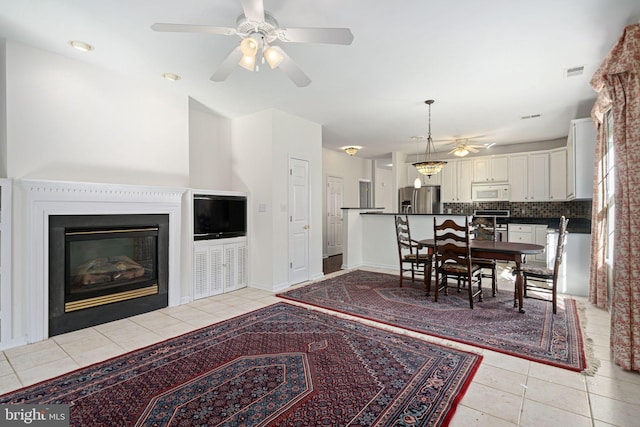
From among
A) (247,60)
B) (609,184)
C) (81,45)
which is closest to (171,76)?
(81,45)

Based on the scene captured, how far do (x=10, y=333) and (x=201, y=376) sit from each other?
74.1 inches

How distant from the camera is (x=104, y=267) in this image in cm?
334

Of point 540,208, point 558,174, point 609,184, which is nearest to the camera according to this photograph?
point 609,184

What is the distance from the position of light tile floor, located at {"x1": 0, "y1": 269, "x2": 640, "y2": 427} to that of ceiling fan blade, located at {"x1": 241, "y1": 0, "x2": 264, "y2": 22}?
2617 millimetres

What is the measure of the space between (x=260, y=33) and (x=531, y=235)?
629 cm

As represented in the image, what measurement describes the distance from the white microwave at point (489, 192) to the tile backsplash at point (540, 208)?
0.25 meters

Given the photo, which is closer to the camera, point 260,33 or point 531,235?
point 260,33

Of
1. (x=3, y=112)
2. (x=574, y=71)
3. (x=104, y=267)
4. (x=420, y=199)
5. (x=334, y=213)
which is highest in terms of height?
(x=574, y=71)

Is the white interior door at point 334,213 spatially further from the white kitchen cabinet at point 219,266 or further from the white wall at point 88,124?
the white wall at point 88,124

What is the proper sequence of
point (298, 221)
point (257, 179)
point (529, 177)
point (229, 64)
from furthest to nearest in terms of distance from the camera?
point (529, 177), point (298, 221), point (257, 179), point (229, 64)

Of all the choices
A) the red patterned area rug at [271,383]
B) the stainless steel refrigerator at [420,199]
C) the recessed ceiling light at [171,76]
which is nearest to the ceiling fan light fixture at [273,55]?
the recessed ceiling light at [171,76]

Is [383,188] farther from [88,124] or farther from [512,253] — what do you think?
[88,124]

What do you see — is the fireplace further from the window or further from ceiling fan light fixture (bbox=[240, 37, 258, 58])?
the window

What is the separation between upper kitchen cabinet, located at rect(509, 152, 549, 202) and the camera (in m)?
6.50
